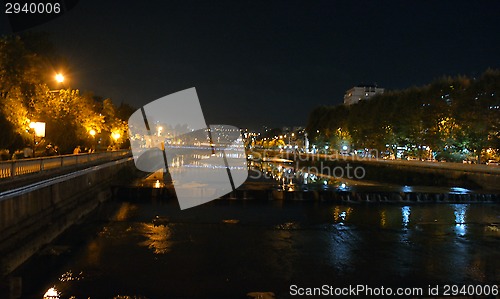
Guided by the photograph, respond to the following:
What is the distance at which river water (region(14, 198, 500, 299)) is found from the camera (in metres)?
13.3

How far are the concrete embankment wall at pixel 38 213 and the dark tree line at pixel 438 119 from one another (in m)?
38.7

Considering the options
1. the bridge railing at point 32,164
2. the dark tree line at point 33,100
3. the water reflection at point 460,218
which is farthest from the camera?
the dark tree line at point 33,100

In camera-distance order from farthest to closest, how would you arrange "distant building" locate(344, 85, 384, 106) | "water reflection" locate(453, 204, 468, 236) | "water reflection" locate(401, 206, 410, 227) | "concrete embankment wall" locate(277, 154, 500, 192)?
1. "distant building" locate(344, 85, 384, 106)
2. "concrete embankment wall" locate(277, 154, 500, 192)
3. "water reflection" locate(401, 206, 410, 227)
4. "water reflection" locate(453, 204, 468, 236)

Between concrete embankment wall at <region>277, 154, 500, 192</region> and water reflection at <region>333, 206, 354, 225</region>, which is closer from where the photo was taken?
water reflection at <region>333, 206, 354, 225</region>

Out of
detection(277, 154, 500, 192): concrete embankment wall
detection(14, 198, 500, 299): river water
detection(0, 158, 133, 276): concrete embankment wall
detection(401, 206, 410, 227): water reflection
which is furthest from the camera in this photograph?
detection(277, 154, 500, 192): concrete embankment wall

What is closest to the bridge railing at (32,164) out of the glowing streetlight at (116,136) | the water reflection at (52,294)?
the water reflection at (52,294)

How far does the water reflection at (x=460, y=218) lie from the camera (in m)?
22.0

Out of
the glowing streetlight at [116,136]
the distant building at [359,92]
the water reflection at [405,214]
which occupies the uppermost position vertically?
the distant building at [359,92]

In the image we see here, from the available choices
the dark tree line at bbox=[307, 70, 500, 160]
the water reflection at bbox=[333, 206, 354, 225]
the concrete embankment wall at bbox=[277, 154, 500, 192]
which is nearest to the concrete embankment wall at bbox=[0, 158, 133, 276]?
the water reflection at bbox=[333, 206, 354, 225]

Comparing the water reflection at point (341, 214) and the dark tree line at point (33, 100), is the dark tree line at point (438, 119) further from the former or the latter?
the dark tree line at point (33, 100)

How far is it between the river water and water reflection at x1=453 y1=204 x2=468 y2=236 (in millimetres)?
109

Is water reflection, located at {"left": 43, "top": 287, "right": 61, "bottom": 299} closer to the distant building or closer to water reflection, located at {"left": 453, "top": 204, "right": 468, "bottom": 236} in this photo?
water reflection, located at {"left": 453, "top": 204, "right": 468, "bottom": 236}

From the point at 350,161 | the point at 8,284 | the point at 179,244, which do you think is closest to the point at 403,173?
the point at 350,161

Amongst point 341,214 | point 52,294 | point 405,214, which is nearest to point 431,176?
point 405,214
